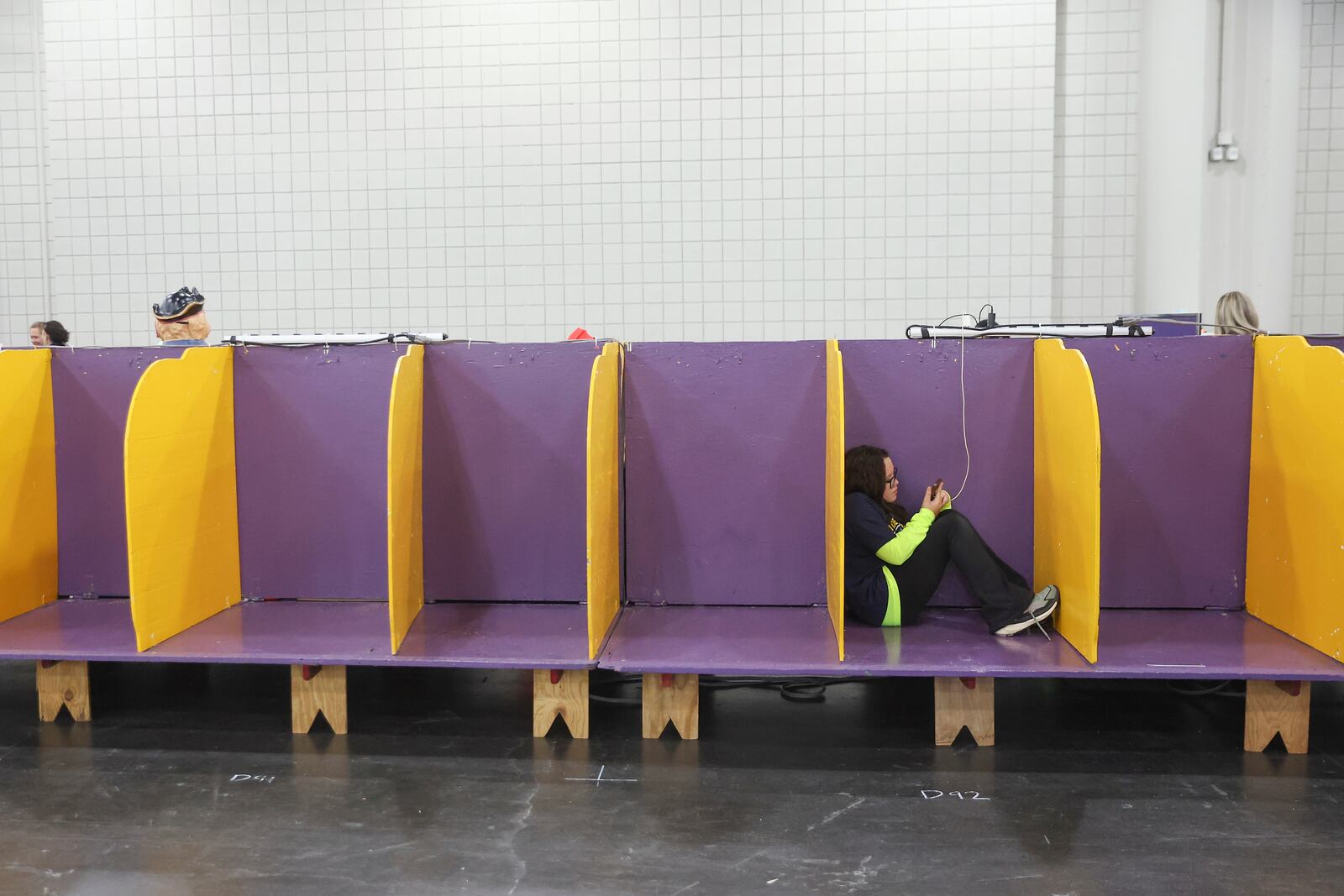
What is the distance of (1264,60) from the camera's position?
5500 millimetres

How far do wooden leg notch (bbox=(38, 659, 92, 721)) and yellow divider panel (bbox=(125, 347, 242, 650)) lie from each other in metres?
0.34

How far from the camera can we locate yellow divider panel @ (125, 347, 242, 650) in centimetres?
311

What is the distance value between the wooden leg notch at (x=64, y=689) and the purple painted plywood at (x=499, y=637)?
41.1 inches

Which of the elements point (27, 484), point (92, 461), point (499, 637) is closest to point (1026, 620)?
point (499, 637)

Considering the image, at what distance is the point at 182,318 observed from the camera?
4008 millimetres

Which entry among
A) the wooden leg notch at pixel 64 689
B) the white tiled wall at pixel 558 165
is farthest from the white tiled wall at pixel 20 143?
the wooden leg notch at pixel 64 689

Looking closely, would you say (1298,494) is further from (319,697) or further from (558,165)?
(558,165)

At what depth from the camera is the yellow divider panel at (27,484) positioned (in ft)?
11.5

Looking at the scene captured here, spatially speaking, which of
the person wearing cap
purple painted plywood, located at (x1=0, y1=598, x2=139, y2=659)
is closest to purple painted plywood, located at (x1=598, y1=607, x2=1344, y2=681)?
purple painted plywood, located at (x1=0, y1=598, x2=139, y2=659)

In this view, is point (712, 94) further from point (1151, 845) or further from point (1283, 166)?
point (1151, 845)

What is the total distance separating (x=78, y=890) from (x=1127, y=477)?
10.3 feet

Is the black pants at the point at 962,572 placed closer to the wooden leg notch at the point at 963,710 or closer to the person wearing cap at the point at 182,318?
the wooden leg notch at the point at 963,710

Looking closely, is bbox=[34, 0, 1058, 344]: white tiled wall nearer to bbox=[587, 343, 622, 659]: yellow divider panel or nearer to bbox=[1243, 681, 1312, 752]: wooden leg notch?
bbox=[587, 343, 622, 659]: yellow divider panel

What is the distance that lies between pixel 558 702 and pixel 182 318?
2.20m
